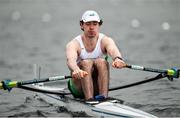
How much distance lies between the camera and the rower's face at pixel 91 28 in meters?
14.7

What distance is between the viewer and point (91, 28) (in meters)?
14.7

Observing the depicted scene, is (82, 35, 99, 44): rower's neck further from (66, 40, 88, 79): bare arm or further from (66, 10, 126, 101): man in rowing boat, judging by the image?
(66, 40, 88, 79): bare arm

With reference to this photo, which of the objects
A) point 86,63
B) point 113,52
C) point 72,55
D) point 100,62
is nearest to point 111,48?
point 113,52

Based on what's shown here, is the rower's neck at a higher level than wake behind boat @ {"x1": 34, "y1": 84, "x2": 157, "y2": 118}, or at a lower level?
higher

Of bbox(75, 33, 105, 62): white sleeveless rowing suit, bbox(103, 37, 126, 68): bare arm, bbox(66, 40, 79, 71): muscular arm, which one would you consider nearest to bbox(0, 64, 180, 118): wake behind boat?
bbox(103, 37, 126, 68): bare arm

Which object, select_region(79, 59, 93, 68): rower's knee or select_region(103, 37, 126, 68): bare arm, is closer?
select_region(103, 37, 126, 68): bare arm

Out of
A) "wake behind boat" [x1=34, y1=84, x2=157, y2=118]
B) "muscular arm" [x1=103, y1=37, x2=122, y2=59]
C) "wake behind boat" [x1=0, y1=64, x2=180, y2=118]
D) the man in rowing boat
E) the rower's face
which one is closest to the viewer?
"wake behind boat" [x1=34, y1=84, x2=157, y2=118]

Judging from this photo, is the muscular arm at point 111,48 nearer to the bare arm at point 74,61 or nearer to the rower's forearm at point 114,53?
the rower's forearm at point 114,53

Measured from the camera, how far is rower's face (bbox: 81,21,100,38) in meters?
14.7

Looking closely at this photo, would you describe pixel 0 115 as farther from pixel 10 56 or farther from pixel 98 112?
pixel 10 56

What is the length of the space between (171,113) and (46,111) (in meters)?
3.31

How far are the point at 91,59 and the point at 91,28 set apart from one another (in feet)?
2.55

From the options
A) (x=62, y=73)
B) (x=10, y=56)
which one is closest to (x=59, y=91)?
(x=62, y=73)

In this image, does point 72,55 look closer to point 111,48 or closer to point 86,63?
point 86,63
